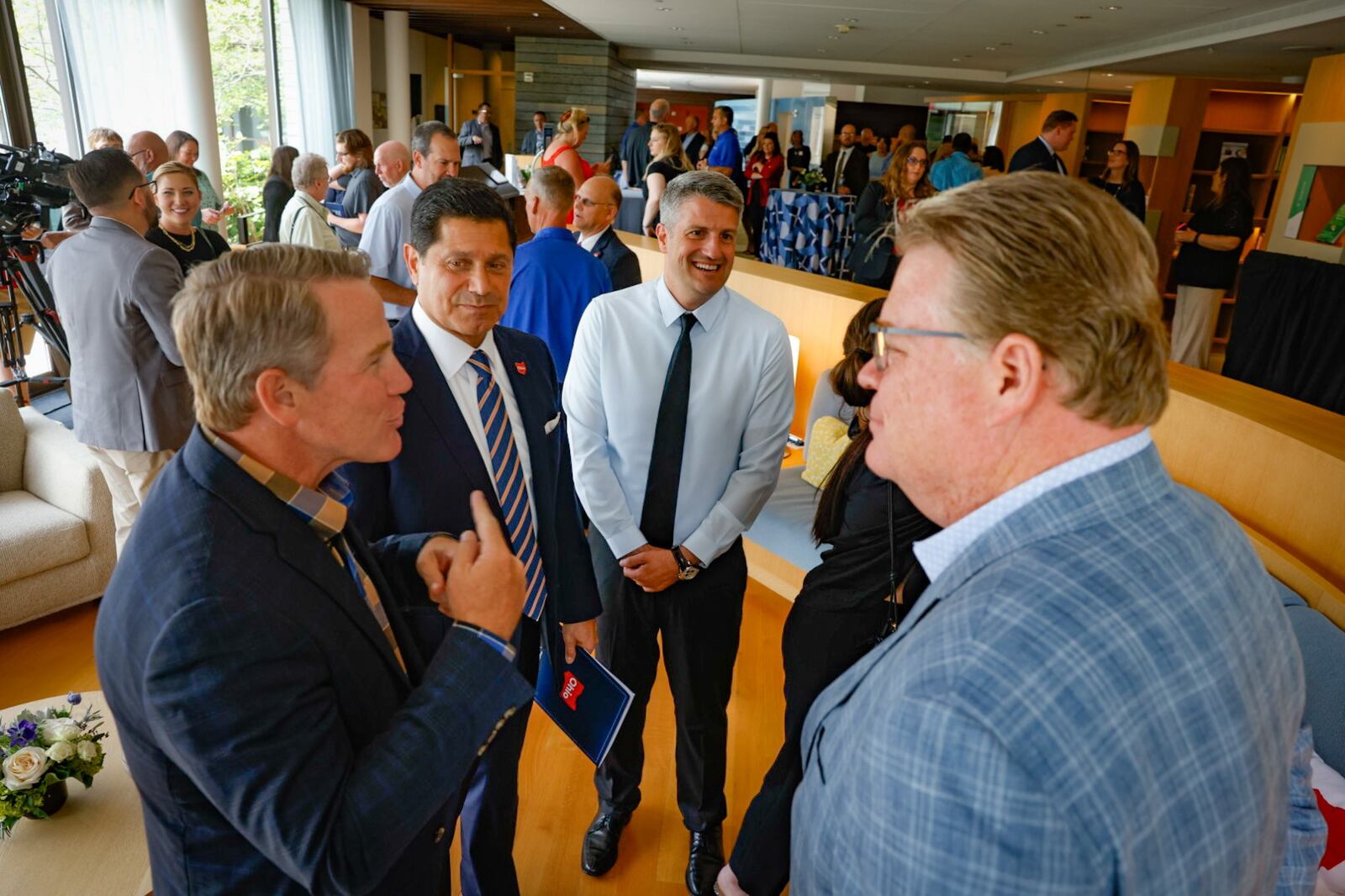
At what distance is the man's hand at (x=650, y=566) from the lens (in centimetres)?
210

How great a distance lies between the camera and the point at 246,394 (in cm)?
101

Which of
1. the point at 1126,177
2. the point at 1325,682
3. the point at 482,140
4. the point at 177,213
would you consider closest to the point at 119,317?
the point at 177,213

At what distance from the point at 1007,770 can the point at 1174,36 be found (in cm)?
1074

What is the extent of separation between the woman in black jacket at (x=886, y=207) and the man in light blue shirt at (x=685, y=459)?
10.2 ft

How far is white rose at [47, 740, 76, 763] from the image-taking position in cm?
194

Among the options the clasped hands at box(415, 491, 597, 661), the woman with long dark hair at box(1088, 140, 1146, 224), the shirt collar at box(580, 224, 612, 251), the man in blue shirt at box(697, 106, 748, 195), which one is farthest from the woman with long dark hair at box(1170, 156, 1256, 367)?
the clasped hands at box(415, 491, 597, 661)

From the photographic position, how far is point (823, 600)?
6.13 feet

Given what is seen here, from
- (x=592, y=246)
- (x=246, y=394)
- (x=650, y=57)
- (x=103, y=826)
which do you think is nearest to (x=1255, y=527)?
(x=246, y=394)

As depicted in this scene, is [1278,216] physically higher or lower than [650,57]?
lower

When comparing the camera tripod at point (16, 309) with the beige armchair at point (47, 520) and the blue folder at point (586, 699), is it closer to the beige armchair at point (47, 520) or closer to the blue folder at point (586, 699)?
the beige armchair at point (47, 520)

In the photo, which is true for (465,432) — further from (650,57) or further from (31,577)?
(650,57)

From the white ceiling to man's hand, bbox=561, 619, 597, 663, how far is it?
7780mm

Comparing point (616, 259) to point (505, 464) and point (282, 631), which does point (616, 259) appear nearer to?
point (505, 464)

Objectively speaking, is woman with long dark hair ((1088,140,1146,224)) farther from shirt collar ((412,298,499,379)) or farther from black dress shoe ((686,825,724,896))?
shirt collar ((412,298,499,379))
